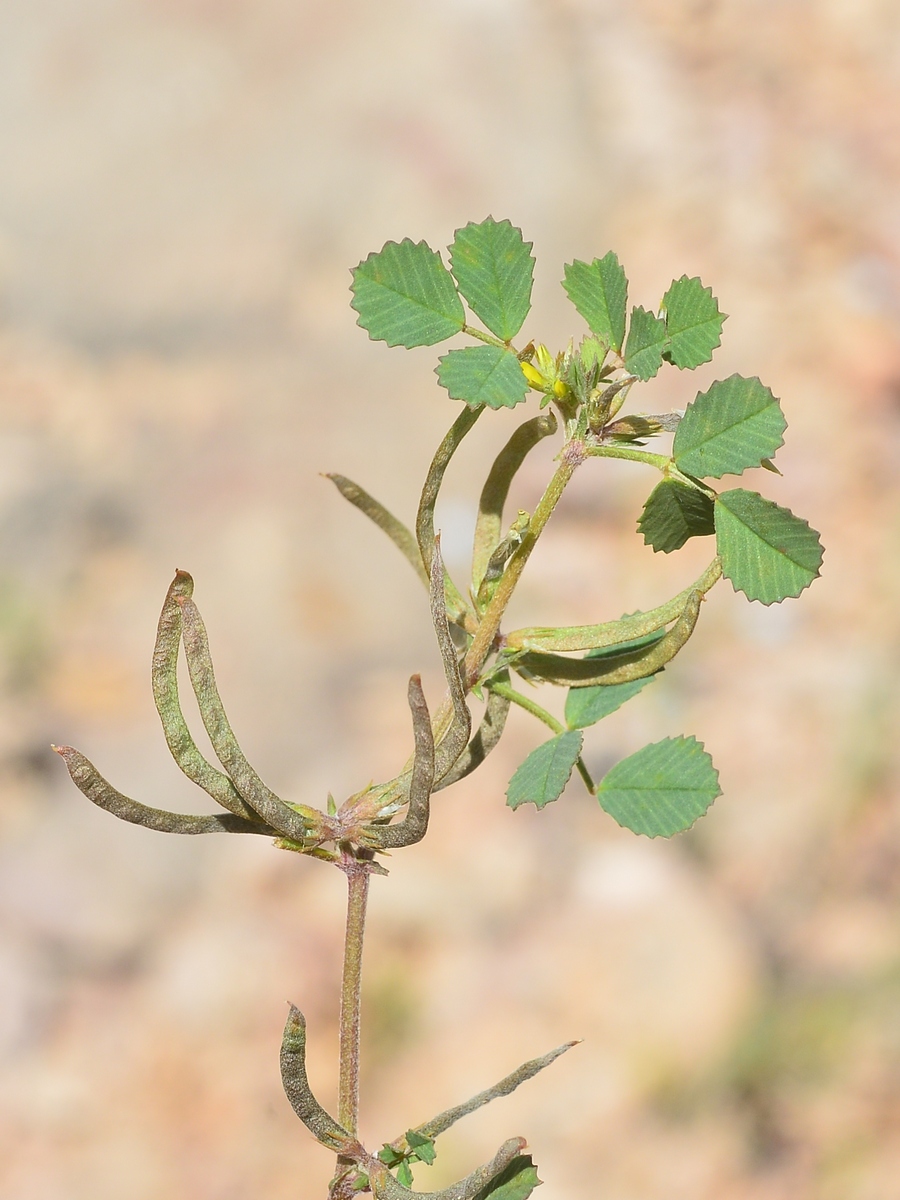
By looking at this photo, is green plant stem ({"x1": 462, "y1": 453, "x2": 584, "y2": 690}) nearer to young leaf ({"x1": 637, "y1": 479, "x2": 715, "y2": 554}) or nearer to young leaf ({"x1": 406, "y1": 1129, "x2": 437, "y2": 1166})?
young leaf ({"x1": 637, "y1": 479, "x2": 715, "y2": 554})

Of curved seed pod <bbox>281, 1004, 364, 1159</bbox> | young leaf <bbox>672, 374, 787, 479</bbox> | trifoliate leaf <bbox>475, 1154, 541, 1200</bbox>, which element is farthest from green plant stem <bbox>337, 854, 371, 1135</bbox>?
young leaf <bbox>672, 374, 787, 479</bbox>

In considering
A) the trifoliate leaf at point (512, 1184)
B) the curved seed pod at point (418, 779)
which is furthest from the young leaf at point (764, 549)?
the trifoliate leaf at point (512, 1184)

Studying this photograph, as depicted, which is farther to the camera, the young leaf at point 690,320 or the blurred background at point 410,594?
the blurred background at point 410,594

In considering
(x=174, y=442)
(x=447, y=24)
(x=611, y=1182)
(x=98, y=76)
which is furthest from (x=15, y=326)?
(x=611, y=1182)

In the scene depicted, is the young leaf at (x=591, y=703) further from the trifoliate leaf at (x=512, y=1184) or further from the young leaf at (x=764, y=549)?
the trifoliate leaf at (x=512, y=1184)

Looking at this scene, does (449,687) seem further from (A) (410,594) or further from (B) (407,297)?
(A) (410,594)

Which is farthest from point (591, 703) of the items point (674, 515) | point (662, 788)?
point (674, 515)
